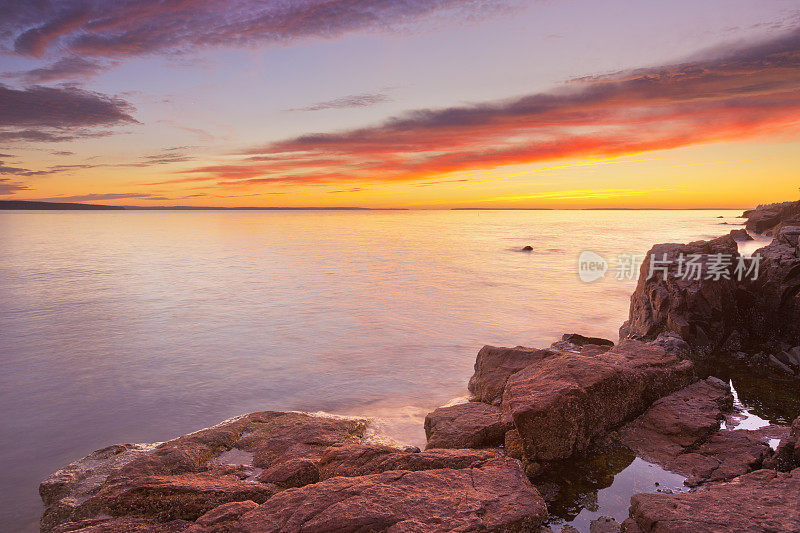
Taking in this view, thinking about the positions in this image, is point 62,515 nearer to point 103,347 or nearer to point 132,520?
→ point 132,520

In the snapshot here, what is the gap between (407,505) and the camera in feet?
15.0

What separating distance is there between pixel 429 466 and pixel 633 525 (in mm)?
2458

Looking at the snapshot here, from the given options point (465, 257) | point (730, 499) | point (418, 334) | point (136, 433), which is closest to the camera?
point (730, 499)

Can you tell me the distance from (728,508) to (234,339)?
50.5 feet

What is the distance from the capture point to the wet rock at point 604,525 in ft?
16.9

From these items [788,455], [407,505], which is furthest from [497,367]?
[407,505]

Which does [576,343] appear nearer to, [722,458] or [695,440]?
[695,440]

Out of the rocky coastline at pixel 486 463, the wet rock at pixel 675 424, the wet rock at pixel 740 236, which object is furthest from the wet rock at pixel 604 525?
the wet rock at pixel 740 236

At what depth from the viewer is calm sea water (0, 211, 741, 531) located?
381 inches

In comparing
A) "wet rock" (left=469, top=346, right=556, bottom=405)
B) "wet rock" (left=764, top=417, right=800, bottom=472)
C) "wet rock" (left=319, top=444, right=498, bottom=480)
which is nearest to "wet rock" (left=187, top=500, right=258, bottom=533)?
"wet rock" (left=319, top=444, right=498, bottom=480)

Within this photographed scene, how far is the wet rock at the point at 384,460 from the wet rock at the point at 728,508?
194 centimetres

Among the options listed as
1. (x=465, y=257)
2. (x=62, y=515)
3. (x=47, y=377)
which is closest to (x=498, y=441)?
(x=62, y=515)

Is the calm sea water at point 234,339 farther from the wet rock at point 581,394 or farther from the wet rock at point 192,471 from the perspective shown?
the wet rock at point 581,394

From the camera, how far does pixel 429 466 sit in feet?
18.5
